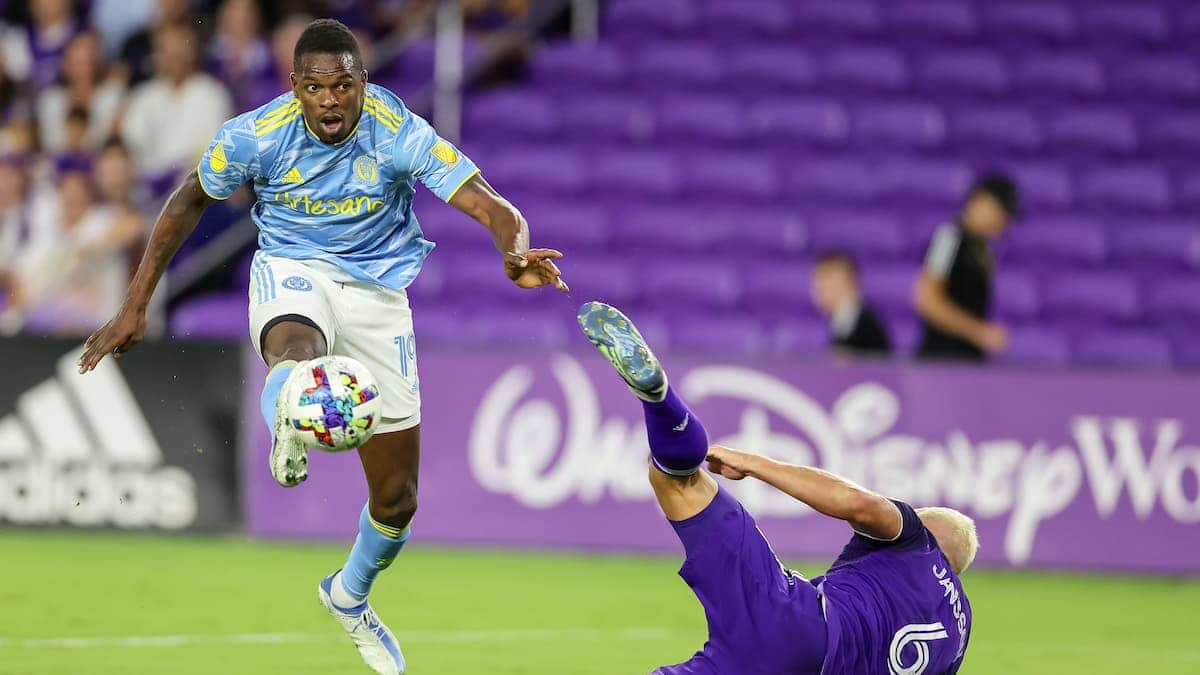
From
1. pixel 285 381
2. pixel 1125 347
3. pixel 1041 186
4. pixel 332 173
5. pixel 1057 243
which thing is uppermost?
pixel 332 173

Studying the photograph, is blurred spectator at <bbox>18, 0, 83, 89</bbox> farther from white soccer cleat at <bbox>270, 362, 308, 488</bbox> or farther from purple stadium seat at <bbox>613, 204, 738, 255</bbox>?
white soccer cleat at <bbox>270, 362, 308, 488</bbox>

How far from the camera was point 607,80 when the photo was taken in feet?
48.9

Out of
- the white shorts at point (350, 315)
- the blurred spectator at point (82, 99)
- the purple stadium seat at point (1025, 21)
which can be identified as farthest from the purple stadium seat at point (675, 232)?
the white shorts at point (350, 315)

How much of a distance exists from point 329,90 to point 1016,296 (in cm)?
878

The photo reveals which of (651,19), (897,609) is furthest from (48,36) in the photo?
(897,609)

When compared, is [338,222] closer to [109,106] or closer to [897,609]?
[897,609]

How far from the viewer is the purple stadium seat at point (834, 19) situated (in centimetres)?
1548

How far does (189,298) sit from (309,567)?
3.03 meters

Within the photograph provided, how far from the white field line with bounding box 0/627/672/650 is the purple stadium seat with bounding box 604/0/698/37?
25.9 feet

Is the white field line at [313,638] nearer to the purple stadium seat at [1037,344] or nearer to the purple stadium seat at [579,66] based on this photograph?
the purple stadium seat at [1037,344]

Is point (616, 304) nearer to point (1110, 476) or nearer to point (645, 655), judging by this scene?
point (1110, 476)

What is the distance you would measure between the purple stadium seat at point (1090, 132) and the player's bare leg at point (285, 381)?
33.4 feet

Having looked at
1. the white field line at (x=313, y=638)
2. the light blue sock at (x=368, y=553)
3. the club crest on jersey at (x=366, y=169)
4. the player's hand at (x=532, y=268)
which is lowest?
the white field line at (x=313, y=638)

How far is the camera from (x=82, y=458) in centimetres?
1068
